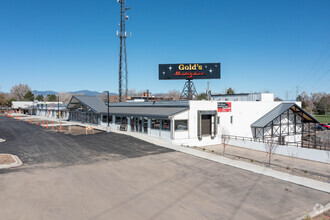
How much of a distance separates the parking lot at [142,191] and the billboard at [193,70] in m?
19.2

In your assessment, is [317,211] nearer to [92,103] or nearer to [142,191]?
[142,191]

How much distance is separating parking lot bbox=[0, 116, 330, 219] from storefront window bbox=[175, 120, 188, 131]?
8.20 metres

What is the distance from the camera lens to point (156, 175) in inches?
533

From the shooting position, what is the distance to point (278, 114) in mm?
32656

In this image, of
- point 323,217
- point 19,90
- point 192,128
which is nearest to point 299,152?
point 192,128

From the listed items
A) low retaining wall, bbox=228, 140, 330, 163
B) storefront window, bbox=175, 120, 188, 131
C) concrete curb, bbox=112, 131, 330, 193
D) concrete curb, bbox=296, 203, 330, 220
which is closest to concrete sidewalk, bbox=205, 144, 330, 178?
low retaining wall, bbox=228, 140, 330, 163

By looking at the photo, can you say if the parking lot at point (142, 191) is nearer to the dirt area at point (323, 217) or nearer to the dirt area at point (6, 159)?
the dirt area at point (323, 217)

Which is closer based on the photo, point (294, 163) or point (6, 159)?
point (6, 159)

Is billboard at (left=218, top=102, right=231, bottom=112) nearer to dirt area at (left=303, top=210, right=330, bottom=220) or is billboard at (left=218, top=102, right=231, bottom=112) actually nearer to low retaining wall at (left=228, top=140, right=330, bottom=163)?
low retaining wall at (left=228, top=140, right=330, bottom=163)

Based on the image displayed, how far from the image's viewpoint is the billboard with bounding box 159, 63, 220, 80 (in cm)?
3425

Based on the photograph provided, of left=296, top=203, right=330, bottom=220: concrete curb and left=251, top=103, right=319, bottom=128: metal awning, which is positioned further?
left=251, top=103, right=319, bottom=128: metal awning

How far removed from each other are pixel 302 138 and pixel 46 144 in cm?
3807

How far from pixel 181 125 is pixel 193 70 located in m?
11.7

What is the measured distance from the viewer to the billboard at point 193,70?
112 ft
